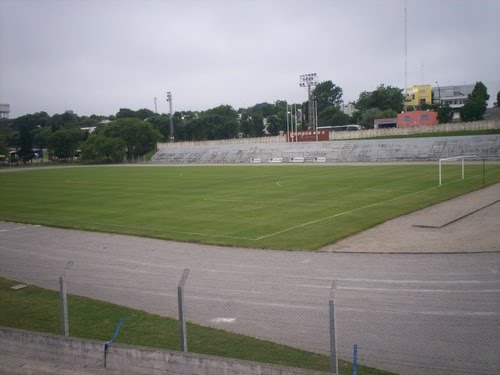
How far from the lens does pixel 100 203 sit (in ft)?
124

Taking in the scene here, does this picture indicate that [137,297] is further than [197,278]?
No

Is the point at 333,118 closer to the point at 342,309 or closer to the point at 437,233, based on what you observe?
the point at 437,233

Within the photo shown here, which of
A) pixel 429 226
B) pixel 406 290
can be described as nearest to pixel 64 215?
pixel 429 226

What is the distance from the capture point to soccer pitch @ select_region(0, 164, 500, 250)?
23555 millimetres

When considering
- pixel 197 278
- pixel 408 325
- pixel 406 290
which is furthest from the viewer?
pixel 197 278

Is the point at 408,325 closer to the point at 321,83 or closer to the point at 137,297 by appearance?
the point at 137,297

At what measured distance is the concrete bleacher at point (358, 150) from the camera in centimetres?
7450

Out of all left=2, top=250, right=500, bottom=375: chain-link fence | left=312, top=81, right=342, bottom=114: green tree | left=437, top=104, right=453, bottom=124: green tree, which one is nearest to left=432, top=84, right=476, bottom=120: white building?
left=312, top=81, right=342, bottom=114: green tree

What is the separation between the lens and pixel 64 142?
129000 millimetres

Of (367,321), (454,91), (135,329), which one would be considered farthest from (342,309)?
(454,91)

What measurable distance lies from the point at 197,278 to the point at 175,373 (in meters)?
7.18

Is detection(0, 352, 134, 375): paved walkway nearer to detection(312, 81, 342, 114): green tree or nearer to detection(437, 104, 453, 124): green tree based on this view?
detection(437, 104, 453, 124): green tree

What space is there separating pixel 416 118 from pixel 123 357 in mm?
115442

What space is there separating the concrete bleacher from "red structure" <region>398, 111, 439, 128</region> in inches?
1144
